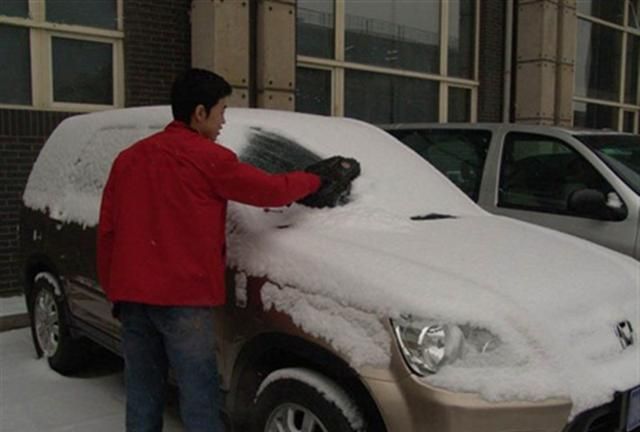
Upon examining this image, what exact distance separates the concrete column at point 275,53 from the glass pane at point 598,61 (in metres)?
7.95

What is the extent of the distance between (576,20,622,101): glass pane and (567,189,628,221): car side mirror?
10.0m

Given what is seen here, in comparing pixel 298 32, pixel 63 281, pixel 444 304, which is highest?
pixel 298 32

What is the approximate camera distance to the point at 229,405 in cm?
301

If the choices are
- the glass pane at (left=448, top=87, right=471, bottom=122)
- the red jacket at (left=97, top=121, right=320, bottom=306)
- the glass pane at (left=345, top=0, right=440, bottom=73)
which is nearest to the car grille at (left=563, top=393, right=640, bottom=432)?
the red jacket at (left=97, top=121, right=320, bottom=306)

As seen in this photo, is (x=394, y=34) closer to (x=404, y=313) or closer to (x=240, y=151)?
(x=240, y=151)

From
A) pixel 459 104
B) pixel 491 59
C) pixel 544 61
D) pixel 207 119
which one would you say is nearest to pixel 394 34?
pixel 459 104

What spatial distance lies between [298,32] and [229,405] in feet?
22.2

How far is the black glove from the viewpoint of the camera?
307cm

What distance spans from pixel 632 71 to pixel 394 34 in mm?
7564

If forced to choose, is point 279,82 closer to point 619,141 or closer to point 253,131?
point 619,141

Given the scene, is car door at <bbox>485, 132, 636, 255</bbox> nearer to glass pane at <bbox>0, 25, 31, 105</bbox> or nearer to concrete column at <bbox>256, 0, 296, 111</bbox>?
concrete column at <bbox>256, 0, 296, 111</bbox>

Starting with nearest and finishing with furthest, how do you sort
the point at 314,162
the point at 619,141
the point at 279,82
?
1. the point at 314,162
2. the point at 619,141
3. the point at 279,82

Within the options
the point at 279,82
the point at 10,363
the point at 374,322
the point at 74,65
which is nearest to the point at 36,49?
the point at 74,65

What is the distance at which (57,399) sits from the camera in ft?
13.6
